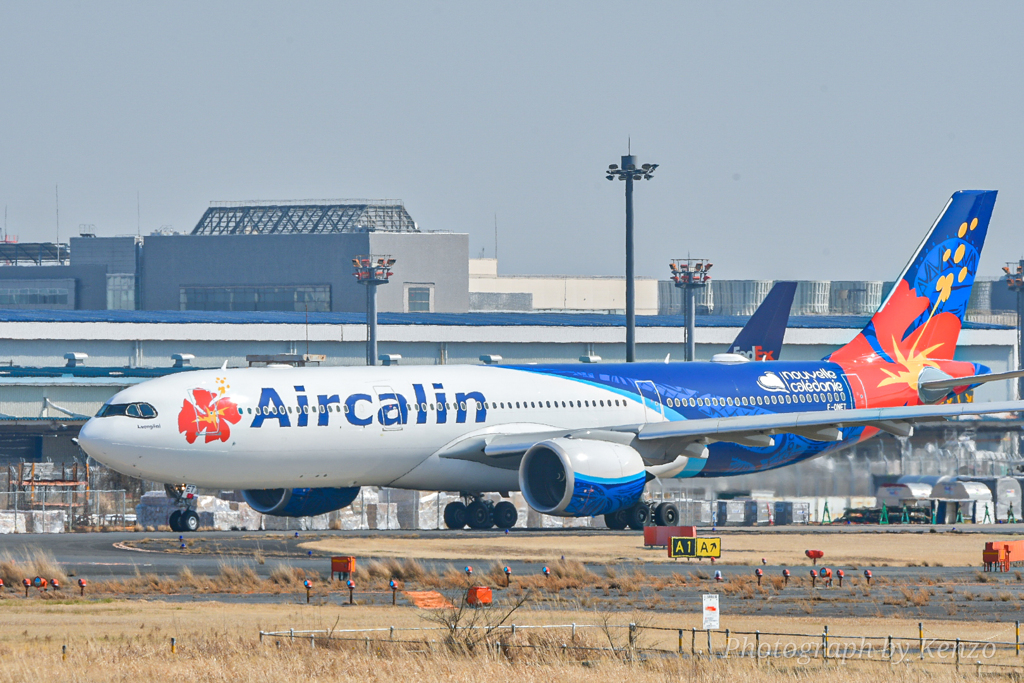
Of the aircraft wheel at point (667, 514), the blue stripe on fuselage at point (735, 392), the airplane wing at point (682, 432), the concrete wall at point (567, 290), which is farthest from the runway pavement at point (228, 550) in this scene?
the concrete wall at point (567, 290)

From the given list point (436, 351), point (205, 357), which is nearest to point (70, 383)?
point (205, 357)

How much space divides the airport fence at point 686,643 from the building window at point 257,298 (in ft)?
340

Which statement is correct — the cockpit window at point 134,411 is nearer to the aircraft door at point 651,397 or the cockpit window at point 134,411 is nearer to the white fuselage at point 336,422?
the white fuselage at point 336,422

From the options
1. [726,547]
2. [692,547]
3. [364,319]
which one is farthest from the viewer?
[364,319]

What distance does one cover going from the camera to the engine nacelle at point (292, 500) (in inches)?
1727

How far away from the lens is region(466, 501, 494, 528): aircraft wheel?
152 ft

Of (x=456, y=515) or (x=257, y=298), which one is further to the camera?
(x=257, y=298)

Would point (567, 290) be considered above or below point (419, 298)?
above

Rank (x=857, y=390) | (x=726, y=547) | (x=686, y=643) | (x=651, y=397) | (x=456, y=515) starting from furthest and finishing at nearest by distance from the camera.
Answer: (x=857, y=390) → (x=651, y=397) → (x=456, y=515) → (x=726, y=547) → (x=686, y=643)

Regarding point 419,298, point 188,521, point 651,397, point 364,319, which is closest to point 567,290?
point 419,298

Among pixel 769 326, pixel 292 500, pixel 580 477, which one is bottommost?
pixel 292 500

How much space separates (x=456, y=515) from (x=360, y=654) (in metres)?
25.3

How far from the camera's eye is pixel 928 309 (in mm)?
52906

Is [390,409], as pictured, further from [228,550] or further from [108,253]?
[108,253]
